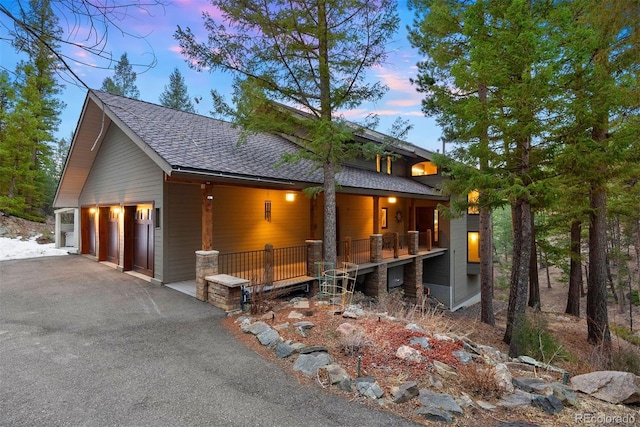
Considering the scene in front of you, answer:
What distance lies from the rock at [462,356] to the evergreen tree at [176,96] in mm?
34971

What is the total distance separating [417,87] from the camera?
458 inches

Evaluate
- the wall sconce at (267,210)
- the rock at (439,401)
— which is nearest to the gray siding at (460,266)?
the wall sconce at (267,210)

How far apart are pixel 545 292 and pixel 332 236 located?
30.7 meters

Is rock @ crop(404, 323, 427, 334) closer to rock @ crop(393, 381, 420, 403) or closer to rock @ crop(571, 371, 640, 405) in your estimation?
rock @ crop(393, 381, 420, 403)

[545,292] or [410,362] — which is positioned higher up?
[410,362]

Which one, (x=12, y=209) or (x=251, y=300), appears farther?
(x=12, y=209)

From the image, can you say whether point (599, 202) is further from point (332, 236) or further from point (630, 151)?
point (332, 236)

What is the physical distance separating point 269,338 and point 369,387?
1.90 metres

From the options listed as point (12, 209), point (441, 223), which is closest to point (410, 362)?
point (441, 223)

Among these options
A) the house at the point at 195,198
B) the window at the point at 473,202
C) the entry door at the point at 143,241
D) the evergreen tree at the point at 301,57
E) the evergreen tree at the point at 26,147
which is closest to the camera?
the evergreen tree at the point at 301,57

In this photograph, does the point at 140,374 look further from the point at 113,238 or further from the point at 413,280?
the point at 413,280

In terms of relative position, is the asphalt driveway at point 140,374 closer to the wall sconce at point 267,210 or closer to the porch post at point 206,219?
the porch post at point 206,219

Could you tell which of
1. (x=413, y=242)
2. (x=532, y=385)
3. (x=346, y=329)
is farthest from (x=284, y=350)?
(x=413, y=242)

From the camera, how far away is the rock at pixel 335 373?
371cm
